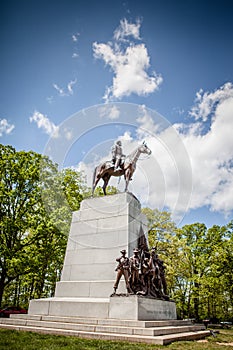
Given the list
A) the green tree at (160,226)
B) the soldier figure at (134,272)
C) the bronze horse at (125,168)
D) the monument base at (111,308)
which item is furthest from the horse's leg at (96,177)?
the green tree at (160,226)

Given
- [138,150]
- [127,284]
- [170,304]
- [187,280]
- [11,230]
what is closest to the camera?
[127,284]

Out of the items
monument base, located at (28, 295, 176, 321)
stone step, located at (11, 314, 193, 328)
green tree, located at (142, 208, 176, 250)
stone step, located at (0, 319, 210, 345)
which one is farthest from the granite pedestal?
green tree, located at (142, 208, 176, 250)

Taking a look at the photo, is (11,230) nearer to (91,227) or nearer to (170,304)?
(91,227)

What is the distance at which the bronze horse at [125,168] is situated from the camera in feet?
52.9

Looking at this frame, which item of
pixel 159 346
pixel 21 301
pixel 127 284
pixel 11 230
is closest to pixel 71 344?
pixel 159 346

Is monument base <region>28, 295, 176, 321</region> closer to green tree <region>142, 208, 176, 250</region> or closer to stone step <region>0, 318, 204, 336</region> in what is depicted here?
stone step <region>0, 318, 204, 336</region>

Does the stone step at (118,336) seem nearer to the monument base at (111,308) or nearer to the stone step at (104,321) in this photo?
the stone step at (104,321)

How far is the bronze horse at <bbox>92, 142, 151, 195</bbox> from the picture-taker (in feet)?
52.9

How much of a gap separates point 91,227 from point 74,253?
5.31 feet

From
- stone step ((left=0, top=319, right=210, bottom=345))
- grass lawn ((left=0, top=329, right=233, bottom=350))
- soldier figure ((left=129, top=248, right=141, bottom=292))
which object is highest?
soldier figure ((left=129, top=248, right=141, bottom=292))

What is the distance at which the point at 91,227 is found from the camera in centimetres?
1520

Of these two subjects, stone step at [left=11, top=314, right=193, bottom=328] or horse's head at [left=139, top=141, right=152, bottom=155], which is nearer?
stone step at [left=11, top=314, right=193, bottom=328]

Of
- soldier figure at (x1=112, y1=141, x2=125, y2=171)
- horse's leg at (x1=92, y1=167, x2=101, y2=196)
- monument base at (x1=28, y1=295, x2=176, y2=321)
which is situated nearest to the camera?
monument base at (x1=28, y1=295, x2=176, y2=321)

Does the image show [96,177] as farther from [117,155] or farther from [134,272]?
[134,272]
